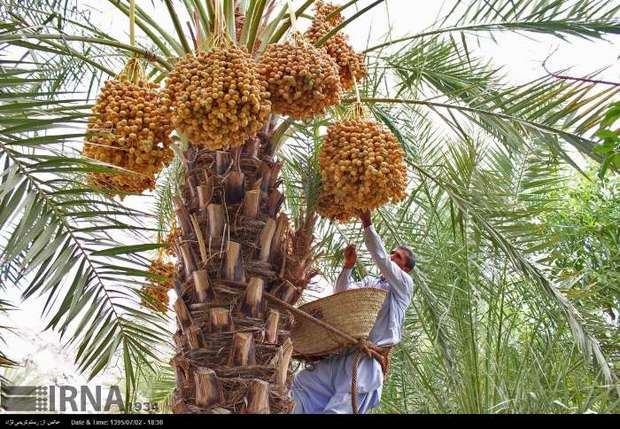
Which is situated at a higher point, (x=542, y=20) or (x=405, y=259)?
(x=542, y=20)

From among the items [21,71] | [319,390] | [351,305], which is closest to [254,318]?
[351,305]

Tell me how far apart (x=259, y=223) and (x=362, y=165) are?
49 cm

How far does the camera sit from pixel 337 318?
3330 millimetres

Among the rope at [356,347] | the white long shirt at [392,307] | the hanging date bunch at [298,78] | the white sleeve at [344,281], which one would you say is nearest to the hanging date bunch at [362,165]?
the hanging date bunch at [298,78]

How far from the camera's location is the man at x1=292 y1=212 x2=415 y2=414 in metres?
3.44

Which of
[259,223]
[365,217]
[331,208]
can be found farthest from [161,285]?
[365,217]

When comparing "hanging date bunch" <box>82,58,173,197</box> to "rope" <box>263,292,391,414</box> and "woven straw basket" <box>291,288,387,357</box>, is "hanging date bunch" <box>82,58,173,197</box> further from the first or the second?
"woven straw basket" <box>291,288,387,357</box>

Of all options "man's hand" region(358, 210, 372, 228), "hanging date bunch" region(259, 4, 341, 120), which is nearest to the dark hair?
"man's hand" region(358, 210, 372, 228)

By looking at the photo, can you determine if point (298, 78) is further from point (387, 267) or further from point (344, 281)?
point (344, 281)

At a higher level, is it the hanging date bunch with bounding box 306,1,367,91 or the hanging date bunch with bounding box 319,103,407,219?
the hanging date bunch with bounding box 306,1,367,91

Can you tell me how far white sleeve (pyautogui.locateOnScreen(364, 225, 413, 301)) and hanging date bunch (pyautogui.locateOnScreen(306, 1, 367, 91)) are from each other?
59 centimetres

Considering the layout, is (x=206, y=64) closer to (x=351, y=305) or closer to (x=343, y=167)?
(x=343, y=167)

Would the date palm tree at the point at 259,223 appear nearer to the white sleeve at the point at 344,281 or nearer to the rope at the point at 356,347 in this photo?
the rope at the point at 356,347

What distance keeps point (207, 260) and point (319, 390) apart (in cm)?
92
